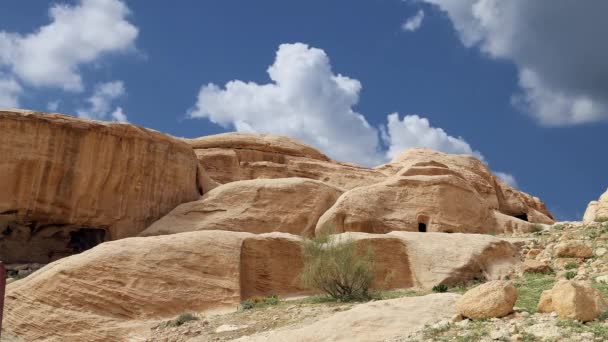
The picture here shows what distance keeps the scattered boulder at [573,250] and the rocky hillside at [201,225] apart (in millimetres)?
993

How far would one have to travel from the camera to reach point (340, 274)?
20.3 m

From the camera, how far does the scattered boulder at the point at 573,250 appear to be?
23250 millimetres

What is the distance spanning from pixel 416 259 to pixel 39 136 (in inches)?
664

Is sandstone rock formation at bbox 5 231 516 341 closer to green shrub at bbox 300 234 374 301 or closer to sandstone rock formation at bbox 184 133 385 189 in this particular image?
green shrub at bbox 300 234 374 301

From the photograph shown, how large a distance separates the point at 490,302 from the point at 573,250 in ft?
35.3

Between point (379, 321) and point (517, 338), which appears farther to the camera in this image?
point (379, 321)

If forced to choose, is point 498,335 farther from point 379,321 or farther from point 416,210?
point 416,210

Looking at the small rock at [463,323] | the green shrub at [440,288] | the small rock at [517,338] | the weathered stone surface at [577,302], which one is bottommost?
the small rock at [517,338]

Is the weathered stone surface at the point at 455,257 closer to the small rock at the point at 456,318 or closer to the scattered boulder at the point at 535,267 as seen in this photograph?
the scattered boulder at the point at 535,267

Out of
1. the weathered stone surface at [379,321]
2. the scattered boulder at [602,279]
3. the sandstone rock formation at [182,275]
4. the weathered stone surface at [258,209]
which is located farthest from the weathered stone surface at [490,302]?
the weathered stone surface at [258,209]

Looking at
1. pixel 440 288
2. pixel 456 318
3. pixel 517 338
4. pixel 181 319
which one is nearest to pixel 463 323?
pixel 456 318

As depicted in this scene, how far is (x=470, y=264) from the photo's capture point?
23750 mm

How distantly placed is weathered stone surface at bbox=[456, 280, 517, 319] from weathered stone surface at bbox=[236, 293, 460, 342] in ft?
2.23

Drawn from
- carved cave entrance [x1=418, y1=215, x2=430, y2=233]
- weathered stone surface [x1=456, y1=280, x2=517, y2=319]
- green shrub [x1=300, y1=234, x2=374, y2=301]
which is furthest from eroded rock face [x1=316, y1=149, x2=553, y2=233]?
weathered stone surface [x1=456, y1=280, x2=517, y2=319]
